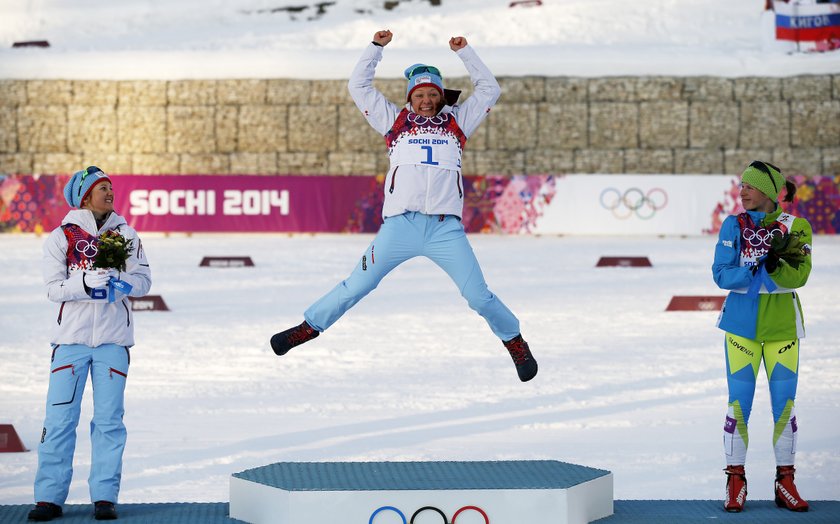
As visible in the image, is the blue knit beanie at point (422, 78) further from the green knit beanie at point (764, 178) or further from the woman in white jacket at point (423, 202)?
the green knit beanie at point (764, 178)

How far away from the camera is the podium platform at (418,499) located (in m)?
6.40

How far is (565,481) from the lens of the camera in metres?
6.70

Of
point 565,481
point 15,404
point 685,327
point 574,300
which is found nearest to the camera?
point 565,481

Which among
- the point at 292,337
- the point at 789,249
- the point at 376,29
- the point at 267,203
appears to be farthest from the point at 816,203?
the point at 292,337

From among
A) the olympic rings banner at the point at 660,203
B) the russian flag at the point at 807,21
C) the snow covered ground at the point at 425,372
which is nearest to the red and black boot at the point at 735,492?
the snow covered ground at the point at 425,372

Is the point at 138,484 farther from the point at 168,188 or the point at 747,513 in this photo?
the point at 168,188

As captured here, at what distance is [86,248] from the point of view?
699cm

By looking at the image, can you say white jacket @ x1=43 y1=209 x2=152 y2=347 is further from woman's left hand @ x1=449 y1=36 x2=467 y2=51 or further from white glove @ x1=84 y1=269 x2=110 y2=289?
woman's left hand @ x1=449 y1=36 x2=467 y2=51

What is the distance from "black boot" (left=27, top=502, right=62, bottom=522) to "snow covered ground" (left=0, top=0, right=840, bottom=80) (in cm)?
2788

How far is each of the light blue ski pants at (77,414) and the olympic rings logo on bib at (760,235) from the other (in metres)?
3.35

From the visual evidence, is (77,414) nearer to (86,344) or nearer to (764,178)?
(86,344)

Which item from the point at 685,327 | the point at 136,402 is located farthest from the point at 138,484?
the point at 685,327

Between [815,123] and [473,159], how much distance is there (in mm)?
8656

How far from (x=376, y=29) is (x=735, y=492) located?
33.3 m
